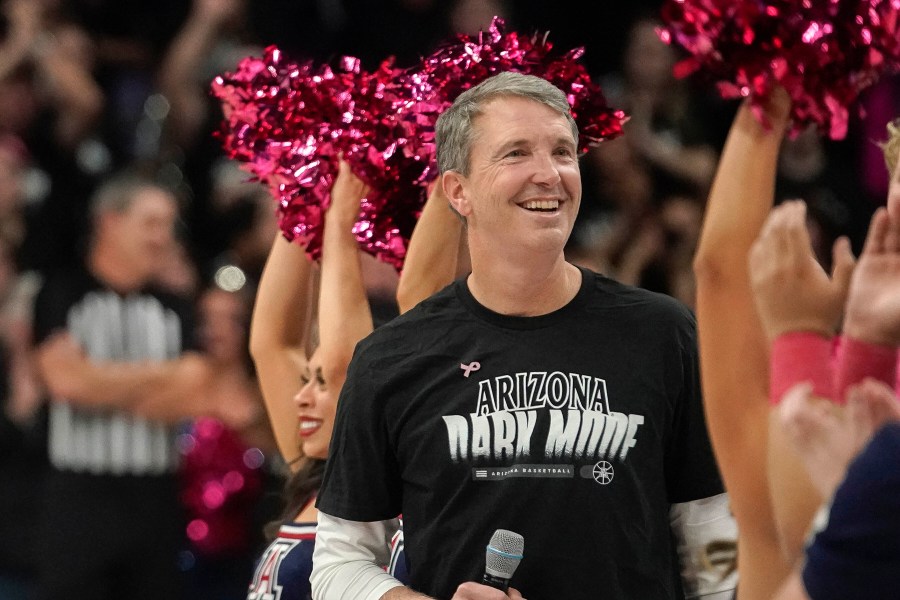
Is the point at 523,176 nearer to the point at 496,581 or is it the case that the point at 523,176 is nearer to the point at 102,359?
the point at 496,581

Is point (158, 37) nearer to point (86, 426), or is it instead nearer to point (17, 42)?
point (17, 42)

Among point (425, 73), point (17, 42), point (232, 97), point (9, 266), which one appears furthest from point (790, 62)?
point (17, 42)

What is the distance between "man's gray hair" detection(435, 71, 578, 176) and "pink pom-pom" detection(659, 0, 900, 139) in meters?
0.59

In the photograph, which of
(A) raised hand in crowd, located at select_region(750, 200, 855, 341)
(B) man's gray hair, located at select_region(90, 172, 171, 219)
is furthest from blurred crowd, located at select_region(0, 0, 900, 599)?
(A) raised hand in crowd, located at select_region(750, 200, 855, 341)

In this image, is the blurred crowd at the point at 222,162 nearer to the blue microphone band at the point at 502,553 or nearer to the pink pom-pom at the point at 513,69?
the pink pom-pom at the point at 513,69

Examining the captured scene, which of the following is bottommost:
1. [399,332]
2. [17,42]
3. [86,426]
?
[86,426]

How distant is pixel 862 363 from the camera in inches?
62.4

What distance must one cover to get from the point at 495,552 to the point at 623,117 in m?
1.00

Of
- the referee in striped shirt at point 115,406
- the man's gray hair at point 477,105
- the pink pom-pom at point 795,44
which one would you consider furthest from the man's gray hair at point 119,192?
the pink pom-pom at point 795,44

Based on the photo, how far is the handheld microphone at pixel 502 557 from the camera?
226 cm

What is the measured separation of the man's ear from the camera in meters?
2.57

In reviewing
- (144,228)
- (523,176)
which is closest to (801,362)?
(523,176)

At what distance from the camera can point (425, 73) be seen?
2977mm

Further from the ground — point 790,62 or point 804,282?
point 790,62
